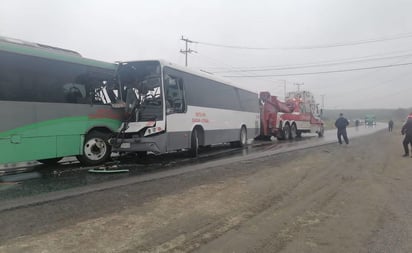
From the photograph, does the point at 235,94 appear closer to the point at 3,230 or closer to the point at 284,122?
the point at 284,122

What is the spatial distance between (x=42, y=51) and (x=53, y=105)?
1459 millimetres

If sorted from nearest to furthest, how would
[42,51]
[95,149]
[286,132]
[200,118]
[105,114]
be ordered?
1. [42,51]
2. [95,149]
3. [105,114]
4. [200,118]
5. [286,132]

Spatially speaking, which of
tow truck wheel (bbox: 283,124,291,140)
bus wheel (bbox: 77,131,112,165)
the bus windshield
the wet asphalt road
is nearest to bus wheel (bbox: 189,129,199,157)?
the wet asphalt road

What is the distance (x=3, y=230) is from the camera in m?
5.32

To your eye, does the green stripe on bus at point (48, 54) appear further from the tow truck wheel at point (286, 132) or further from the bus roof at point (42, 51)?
the tow truck wheel at point (286, 132)

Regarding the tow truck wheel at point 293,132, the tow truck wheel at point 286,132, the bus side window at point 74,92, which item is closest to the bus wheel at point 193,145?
the bus side window at point 74,92

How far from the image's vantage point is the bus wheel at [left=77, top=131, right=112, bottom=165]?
11.9m

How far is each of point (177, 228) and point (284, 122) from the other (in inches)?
903

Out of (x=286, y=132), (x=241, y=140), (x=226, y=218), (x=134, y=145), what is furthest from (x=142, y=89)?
(x=286, y=132)

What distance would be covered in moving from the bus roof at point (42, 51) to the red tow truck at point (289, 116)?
1536 centimetres

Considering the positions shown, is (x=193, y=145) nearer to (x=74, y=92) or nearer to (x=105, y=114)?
(x=105, y=114)

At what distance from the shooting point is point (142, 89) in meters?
12.9

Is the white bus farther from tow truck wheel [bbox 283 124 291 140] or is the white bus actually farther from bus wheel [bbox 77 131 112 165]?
tow truck wheel [bbox 283 124 291 140]

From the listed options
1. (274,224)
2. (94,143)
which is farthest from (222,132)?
(274,224)
